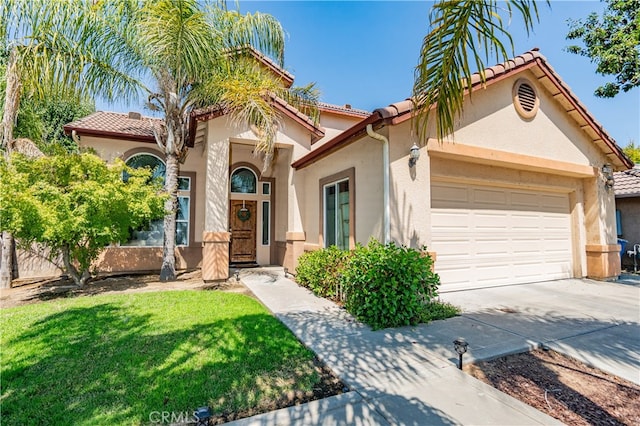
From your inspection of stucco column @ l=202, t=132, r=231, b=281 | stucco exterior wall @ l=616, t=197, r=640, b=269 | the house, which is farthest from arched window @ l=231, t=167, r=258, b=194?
stucco exterior wall @ l=616, t=197, r=640, b=269

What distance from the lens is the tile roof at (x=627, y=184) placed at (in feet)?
41.1

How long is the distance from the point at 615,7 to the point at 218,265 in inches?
598

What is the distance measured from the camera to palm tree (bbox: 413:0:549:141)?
3492mm

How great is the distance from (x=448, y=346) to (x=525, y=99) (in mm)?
7661

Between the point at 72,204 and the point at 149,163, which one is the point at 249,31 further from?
the point at 72,204

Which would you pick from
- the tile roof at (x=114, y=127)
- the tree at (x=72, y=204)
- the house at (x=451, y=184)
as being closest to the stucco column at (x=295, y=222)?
the house at (x=451, y=184)

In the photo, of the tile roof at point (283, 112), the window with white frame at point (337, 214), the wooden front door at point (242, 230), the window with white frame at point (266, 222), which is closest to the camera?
the window with white frame at point (337, 214)

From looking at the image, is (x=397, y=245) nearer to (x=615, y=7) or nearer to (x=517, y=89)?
(x=517, y=89)

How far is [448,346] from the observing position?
177 inches

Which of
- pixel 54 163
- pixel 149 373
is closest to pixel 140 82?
pixel 54 163

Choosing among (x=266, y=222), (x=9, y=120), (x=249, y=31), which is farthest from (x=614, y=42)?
(x=9, y=120)

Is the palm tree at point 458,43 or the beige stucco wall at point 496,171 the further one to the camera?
the beige stucco wall at point 496,171

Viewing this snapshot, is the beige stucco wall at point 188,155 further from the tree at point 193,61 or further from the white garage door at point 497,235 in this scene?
the white garage door at point 497,235

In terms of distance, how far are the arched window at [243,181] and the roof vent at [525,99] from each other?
392 inches
